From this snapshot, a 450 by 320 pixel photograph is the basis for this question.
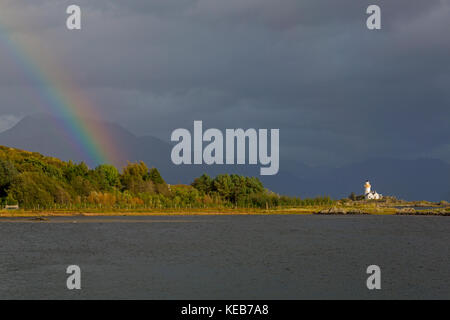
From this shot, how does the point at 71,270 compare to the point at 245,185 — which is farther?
the point at 245,185

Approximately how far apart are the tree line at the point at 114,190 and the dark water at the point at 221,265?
2014 inches

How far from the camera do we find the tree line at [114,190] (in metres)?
120

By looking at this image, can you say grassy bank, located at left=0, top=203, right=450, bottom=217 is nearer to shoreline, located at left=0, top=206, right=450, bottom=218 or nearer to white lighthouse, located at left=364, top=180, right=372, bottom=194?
shoreline, located at left=0, top=206, right=450, bottom=218

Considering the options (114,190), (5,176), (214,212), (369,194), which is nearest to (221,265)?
(5,176)

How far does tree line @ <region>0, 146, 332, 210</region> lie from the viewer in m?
120

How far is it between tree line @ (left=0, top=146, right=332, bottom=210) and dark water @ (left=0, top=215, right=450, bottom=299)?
51.2 metres

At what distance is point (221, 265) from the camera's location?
4231 cm

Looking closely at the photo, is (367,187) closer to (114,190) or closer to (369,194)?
(369,194)

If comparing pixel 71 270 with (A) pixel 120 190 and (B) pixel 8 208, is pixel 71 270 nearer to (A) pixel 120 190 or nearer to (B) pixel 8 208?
(B) pixel 8 208

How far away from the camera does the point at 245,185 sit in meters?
150

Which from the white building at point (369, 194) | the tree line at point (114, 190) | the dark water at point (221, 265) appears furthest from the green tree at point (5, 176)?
the white building at point (369, 194)
